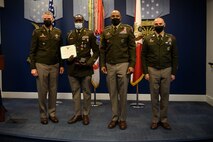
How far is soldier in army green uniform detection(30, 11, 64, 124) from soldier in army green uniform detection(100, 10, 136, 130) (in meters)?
0.72

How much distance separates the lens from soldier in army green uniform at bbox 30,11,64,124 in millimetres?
4430

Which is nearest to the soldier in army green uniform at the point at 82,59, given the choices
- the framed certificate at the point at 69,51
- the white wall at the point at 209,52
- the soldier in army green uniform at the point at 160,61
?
the framed certificate at the point at 69,51

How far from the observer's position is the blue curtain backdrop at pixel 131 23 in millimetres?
6383

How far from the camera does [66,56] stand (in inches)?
171

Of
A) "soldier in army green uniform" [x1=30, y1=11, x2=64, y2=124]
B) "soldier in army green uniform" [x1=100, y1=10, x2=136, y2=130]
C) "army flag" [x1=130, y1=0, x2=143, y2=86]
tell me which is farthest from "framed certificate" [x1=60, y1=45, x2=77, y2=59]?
"army flag" [x1=130, y1=0, x2=143, y2=86]

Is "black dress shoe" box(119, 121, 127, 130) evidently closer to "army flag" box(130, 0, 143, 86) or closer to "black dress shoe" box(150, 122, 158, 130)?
"black dress shoe" box(150, 122, 158, 130)

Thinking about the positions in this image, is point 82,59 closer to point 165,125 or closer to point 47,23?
point 47,23

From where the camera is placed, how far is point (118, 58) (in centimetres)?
420

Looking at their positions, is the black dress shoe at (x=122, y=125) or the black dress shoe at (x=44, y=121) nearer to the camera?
the black dress shoe at (x=122, y=125)

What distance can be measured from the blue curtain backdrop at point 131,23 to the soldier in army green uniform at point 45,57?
2.11 meters

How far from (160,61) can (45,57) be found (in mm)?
1665

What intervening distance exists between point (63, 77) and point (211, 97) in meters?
3.16

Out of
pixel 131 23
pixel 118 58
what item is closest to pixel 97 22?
pixel 131 23

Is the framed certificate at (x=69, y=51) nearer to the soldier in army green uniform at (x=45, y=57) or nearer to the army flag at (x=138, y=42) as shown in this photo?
the soldier in army green uniform at (x=45, y=57)
